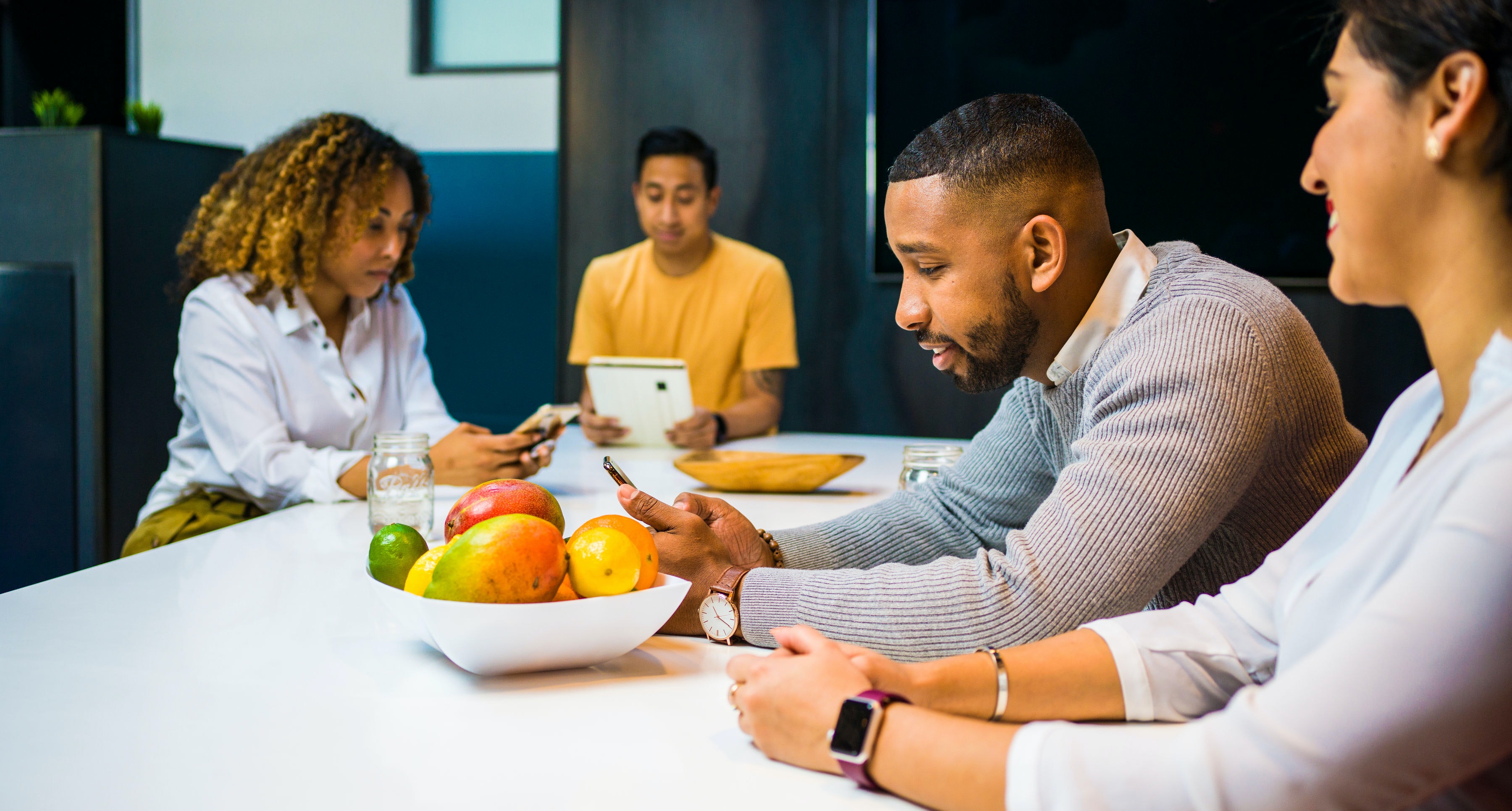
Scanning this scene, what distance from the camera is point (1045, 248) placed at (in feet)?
4.09

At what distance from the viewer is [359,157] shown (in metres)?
2.35

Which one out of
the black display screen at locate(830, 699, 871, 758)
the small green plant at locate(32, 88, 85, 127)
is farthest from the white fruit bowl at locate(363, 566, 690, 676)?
the small green plant at locate(32, 88, 85, 127)

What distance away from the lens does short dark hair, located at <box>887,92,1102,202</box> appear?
123cm

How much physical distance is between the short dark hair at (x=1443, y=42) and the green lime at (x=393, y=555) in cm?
88

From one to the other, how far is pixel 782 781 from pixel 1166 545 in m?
0.43

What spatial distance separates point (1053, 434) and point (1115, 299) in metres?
0.22

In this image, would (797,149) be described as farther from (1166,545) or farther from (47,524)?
(1166,545)

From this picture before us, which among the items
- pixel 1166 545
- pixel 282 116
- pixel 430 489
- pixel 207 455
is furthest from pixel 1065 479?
pixel 282 116

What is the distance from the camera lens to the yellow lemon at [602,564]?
3.15 ft

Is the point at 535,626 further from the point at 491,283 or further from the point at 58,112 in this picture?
the point at 491,283

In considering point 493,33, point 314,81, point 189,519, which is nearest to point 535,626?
point 189,519

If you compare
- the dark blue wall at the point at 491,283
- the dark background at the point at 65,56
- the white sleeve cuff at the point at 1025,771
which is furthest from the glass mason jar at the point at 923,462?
the dark background at the point at 65,56

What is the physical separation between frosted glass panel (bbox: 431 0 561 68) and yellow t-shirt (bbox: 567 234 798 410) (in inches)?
89.0

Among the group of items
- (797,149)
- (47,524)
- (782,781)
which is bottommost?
(47,524)
